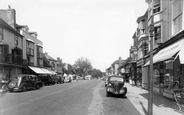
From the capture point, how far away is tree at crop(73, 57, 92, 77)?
92.2m

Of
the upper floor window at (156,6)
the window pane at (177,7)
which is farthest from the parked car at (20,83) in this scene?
the window pane at (177,7)

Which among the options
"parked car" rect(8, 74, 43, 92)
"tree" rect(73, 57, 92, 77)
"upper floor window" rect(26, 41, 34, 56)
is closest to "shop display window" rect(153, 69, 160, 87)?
"parked car" rect(8, 74, 43, 92)

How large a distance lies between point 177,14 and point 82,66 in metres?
82.2

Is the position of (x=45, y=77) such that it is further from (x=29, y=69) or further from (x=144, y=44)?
(x=144, y=44)

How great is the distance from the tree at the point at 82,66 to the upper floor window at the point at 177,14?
8084 centimetres

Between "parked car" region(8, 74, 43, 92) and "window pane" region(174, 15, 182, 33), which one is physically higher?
"window pane" region(174, 15, 182, 33)

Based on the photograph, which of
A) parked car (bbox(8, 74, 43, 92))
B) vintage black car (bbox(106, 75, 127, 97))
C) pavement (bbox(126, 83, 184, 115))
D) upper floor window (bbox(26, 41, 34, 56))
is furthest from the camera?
upper floor window (bbox(26, 41, 34, 56))

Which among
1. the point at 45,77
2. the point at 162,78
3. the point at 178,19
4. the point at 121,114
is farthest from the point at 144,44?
the point at 45,77

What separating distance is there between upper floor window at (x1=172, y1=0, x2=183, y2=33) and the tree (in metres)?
80.8

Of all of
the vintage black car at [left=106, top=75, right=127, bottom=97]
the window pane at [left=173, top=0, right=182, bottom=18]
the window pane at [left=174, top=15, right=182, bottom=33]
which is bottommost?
the vintage black car at [left=106, top=75, right=127, bottom=97]

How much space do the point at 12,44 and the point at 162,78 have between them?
2286cm

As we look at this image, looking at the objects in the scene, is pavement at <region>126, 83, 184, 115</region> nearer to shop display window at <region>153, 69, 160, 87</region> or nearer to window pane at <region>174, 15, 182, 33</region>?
shop display window at <region>153, 69, 160, 87</region>

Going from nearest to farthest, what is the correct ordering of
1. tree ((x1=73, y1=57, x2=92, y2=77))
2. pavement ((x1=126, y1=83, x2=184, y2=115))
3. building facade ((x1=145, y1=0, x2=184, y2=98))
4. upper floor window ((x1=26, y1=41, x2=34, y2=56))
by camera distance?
pavement ((x1=126, y1=83, x2=184, y2=115))
building facade ((x1=145, y1=0, x2=184, y2=98))
upper floor window ((x1=26, y1=41, x2=34, y2=56))
tree ((x1=73, y1=57, x2=92, y2=77))

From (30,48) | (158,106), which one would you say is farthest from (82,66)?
(158,106)
